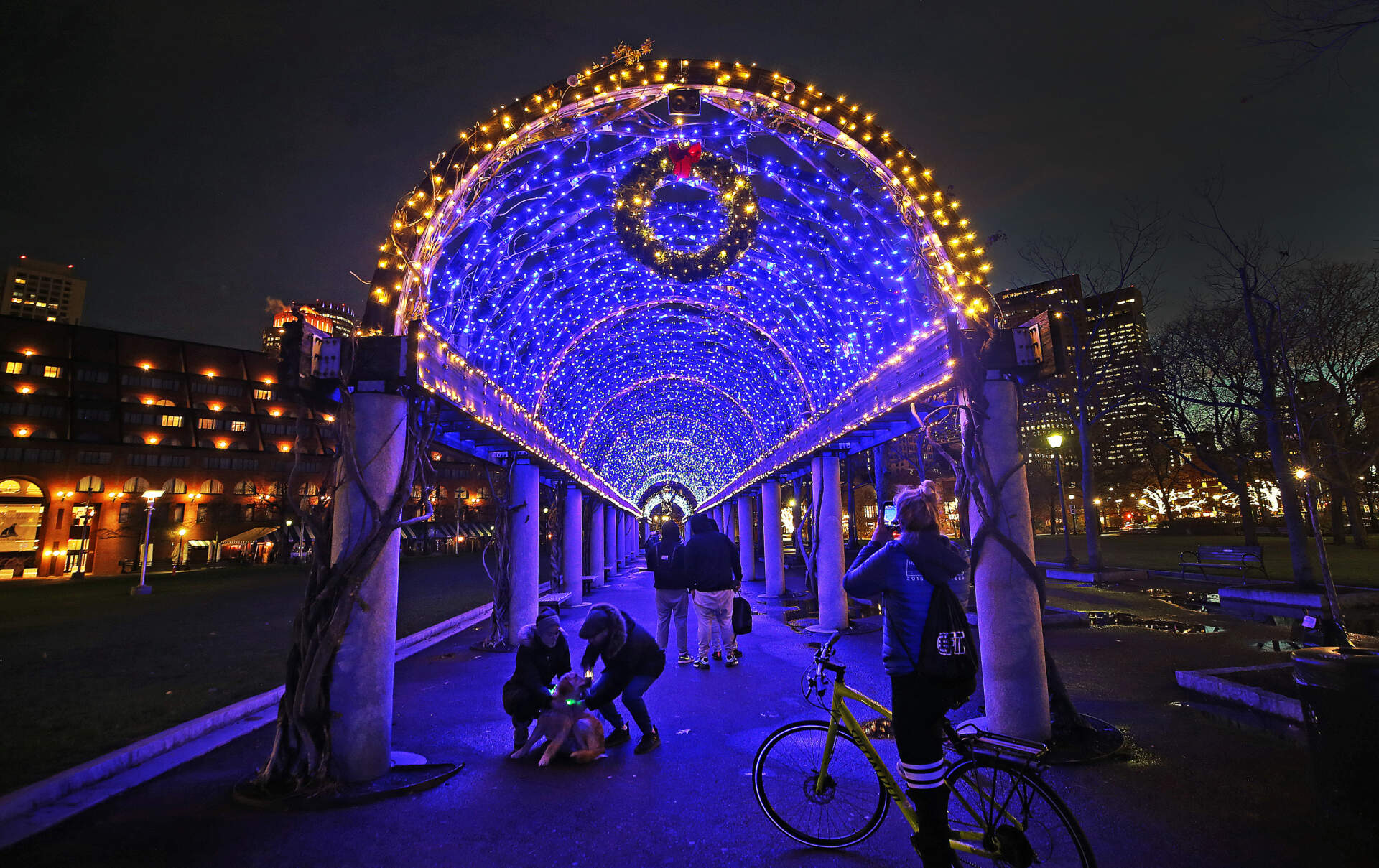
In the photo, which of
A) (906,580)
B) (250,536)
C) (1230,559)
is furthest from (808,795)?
(250,536)

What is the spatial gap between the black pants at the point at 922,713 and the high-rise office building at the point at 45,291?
844 ft

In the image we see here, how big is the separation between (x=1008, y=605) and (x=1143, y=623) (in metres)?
8.79

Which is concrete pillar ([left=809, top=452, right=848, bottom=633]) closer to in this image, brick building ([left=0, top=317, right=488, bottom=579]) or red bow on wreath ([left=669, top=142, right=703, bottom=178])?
red bow on wreath ([left=669, top=142, right=703, bottom=178])

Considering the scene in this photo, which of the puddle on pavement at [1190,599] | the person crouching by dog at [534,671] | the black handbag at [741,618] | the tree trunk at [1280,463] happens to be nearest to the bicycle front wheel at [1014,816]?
the person crouching by dog at [534,671]

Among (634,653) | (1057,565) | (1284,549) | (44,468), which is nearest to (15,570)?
(44,468)

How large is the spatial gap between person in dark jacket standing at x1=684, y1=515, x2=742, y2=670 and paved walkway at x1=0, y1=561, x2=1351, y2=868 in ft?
6.99

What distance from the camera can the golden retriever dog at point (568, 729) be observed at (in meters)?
5.38

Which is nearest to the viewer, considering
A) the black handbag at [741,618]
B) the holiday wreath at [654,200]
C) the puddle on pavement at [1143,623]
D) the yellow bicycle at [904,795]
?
the yellow bicycle at [904,795]

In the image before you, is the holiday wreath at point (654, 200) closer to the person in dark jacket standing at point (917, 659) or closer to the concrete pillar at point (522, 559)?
the concrete pillar at point (522, 559)

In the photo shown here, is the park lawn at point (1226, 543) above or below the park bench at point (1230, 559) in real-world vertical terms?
below

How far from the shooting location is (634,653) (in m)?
5.80

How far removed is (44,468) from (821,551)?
62186mm

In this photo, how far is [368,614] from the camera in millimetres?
5242

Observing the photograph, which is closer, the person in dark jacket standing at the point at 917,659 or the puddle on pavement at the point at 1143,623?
the person in dark jacket standing at the point at 917,659
